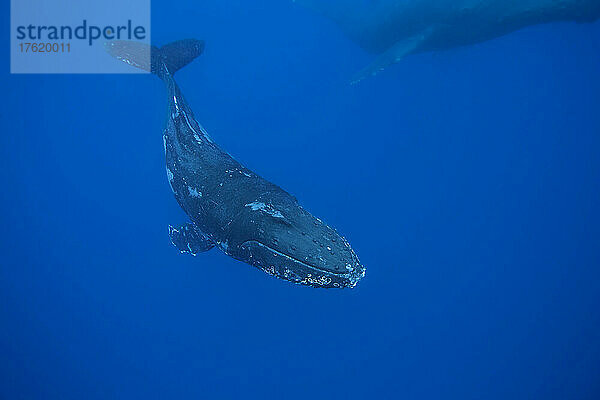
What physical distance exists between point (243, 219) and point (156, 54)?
17.2 ft

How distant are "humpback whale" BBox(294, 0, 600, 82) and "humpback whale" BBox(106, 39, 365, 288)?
401 centimetres

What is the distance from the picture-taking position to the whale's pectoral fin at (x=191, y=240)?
4.96m

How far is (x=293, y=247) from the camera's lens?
311cm

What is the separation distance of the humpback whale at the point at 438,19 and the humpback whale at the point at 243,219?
13.2 feet

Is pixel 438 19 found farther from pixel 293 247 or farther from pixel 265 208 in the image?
pixel 293 247

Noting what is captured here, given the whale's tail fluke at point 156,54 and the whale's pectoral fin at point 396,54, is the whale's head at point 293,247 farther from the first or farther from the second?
the whale's pectoral fin at point 396,54

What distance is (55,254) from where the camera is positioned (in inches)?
469

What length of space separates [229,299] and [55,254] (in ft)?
19.8

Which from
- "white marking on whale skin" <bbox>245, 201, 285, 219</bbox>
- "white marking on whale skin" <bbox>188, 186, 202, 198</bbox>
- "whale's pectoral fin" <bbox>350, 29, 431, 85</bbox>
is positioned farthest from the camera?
"whale's pectoral fin" <bbox>350, 29, 431, 85</bbox>

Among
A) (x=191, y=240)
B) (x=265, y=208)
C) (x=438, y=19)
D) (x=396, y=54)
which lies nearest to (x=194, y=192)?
(x=191, y=240)

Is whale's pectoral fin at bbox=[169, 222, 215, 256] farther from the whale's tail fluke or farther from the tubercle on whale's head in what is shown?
the whale's tail fluke

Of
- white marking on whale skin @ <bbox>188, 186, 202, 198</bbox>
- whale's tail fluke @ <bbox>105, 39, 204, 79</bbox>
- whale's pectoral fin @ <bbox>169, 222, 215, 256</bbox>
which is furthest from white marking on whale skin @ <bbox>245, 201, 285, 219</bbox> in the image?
whale's tail fluke @ <bbox>105, 39, 204, 79</bbox>

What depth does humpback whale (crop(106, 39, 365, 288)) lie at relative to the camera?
3.05 metres

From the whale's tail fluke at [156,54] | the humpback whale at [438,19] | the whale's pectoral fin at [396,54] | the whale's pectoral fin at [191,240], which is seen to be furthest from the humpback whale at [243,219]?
the humpback whale at [438,19]
